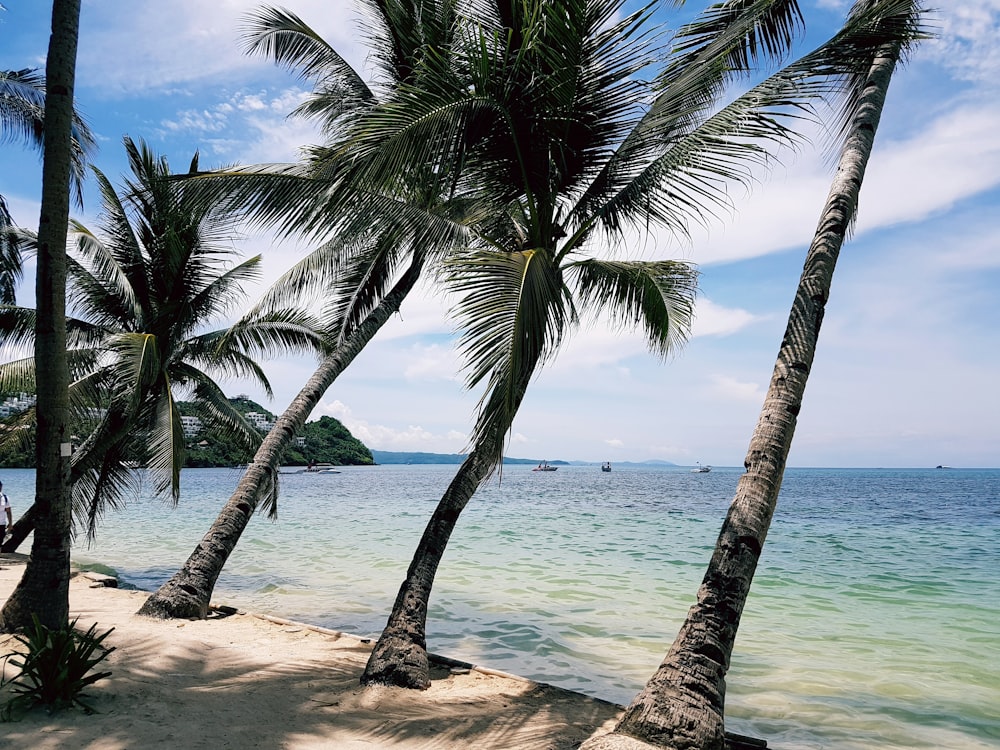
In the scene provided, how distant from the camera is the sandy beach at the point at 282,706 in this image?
4.26 m

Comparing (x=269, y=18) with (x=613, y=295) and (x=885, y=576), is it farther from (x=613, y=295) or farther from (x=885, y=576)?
(x=885, y=576)

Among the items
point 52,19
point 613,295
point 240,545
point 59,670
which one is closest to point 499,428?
point 613,295

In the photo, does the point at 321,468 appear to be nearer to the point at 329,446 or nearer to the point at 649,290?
the point at 329,446

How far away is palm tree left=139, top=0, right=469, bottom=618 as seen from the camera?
5.36 m

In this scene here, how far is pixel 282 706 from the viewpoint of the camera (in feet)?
16.3

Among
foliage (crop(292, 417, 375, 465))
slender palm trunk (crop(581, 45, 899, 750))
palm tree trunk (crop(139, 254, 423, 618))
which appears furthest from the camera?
foliage (crop(292, 417, 375, 465))

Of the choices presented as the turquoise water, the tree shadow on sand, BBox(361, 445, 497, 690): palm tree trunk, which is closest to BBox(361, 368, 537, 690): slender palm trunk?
BBox(361, 445, 497, 690): palm tree trunk

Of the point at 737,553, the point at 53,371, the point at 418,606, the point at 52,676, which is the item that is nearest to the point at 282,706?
the point at 418,606

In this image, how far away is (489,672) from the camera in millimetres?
6074

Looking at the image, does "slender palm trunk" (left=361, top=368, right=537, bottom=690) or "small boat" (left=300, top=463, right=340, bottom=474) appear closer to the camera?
"slender palm trunk" (left=361, top=368, right=537, bottom=690)

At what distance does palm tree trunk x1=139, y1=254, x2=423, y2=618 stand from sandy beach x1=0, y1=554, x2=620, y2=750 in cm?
76

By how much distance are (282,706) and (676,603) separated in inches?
301

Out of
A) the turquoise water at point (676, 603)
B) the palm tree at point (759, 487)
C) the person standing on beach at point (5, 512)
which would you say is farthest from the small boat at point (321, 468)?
the palm tree at point (759, 487)

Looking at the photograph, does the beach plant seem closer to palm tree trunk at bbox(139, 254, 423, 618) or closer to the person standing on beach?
palm tree trunk at bbox(139, 254, 423, 618)
